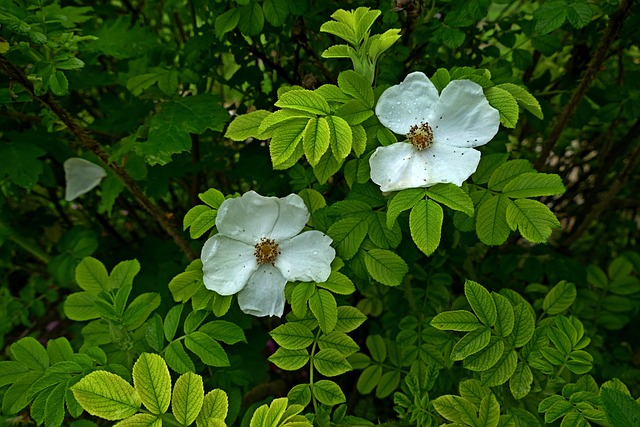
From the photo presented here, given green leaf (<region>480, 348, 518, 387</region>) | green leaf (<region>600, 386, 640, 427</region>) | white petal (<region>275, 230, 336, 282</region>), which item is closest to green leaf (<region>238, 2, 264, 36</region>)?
white petal (<region>275, 230, 336, 282</region>)

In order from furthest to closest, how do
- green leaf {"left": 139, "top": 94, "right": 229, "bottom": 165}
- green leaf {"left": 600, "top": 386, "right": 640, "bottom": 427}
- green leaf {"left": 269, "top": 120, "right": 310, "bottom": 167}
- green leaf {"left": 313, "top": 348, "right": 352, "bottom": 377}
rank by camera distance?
1. green leaf {"left": 139, "top": 94, "right": 229, "bottom": 165}
2. green leaf {"left": 313, "top": 348, "right": 352, "bottom": 377}
3. green leaf {"left": 269, "top": 120, "right": 310, "bottom": 167}
4. green leaf {"left": 600, "top": 386, "right": 640, "bottom": 427}

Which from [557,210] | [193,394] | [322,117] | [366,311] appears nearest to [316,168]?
[322,117]

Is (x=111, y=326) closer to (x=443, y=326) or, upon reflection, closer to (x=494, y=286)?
(x=443, y=326)

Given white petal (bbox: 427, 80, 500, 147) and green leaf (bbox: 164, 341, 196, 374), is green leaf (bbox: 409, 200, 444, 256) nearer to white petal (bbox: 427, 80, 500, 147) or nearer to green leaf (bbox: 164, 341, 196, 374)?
white petal (bbox: 427, 80, 500, 147)

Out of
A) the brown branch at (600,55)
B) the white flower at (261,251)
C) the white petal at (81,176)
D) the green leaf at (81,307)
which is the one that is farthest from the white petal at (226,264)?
the brown branch at (600,55)

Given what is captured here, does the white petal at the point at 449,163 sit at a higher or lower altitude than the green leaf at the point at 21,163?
higher

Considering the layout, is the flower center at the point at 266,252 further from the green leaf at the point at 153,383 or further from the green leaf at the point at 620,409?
the green leaf at the point at 620,409
